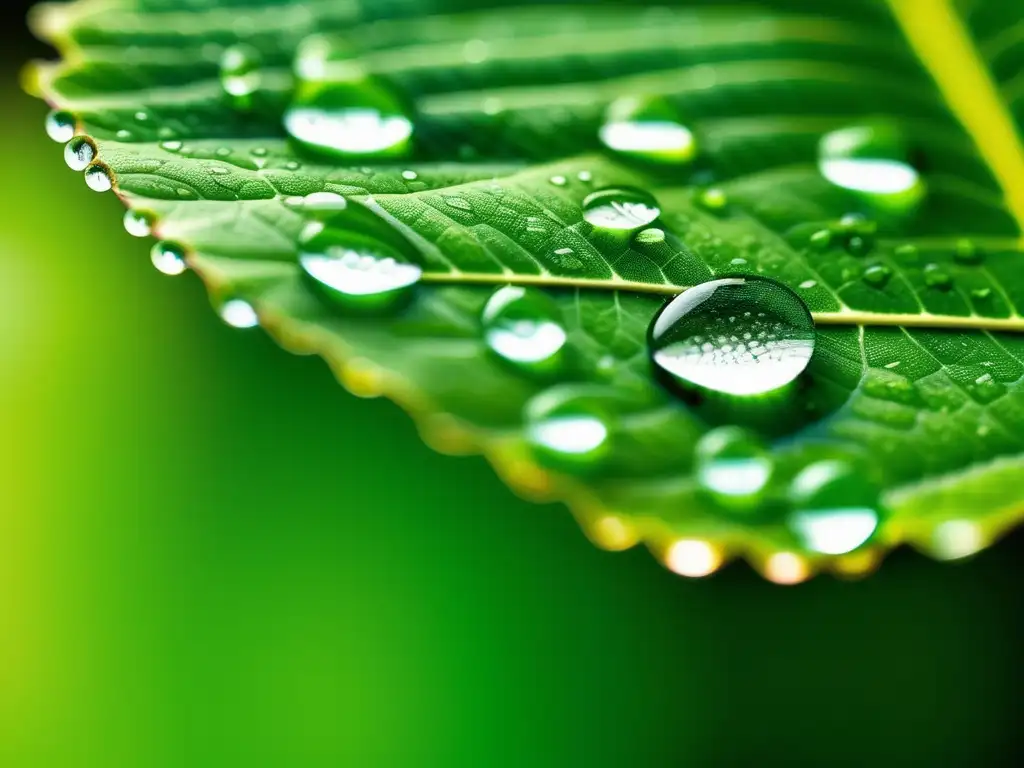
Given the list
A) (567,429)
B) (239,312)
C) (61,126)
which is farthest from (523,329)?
(61,126)

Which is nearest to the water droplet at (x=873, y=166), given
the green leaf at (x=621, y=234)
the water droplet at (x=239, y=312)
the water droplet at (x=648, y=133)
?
the green leaf at (x=621, y=234)

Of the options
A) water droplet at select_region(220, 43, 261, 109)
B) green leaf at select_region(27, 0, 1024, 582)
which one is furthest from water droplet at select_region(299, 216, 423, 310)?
water droplet at select_region(220, 43, 261, 109)

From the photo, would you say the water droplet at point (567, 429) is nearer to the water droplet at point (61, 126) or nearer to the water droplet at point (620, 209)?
the water droplet at point (620, 209)

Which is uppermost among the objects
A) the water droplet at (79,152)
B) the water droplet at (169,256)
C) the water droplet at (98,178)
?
the water droplet at (79,152)

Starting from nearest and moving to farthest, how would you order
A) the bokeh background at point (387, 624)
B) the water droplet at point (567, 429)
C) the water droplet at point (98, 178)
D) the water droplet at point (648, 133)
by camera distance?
the water droplet at point (567, 429) → the water droplet at point (98, 178) → the water droplet at point (648, 133) → the bokeh background at point (387, 624)

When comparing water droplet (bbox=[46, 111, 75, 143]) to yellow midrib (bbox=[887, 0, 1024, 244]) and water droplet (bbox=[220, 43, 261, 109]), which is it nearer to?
water droplet (bbox=[220, 43, 261, 109])

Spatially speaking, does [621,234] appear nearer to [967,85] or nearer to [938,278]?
[938,278]
